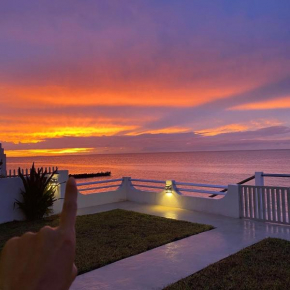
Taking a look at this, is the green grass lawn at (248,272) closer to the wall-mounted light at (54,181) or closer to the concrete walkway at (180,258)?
the concrete walkway at (180,258)

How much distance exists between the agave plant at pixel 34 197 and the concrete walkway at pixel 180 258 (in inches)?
140

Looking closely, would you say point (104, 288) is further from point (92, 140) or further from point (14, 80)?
point (92, 140)

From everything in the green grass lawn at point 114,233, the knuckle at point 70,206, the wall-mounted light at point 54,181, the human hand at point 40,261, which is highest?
the knuckle at point 70,206

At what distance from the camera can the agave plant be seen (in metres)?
7.09

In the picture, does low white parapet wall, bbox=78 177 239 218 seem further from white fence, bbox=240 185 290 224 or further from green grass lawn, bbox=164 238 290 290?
green grass lawn, bbox=164 238 290 290

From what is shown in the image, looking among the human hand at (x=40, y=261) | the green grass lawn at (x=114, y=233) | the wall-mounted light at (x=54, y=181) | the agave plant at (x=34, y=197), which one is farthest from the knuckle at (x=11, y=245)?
the wall-mounted light at (x=54, y=181)

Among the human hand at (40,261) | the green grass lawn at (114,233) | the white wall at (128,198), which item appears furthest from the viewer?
the white wall at (128,198)

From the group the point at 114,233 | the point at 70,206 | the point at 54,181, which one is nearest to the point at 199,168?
the point at 54,181

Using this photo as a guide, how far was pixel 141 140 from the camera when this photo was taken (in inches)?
1550

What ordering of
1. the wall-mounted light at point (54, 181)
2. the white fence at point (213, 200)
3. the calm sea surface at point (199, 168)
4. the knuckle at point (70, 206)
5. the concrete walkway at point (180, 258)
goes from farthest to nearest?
the calm sea surface at point (199, 168), the wall-mounted light at point (54, 181), the white fence at point (213, 200), the concrete walkway at point (180, 258), the knuckle at point (70, 206)

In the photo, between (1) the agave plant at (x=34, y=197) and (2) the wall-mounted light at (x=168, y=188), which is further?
(2) the wall-mounted light at (x=168, y=188)

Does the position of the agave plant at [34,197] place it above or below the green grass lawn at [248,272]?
above

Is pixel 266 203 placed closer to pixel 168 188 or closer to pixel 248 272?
pixel 168 188

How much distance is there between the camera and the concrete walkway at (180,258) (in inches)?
138
